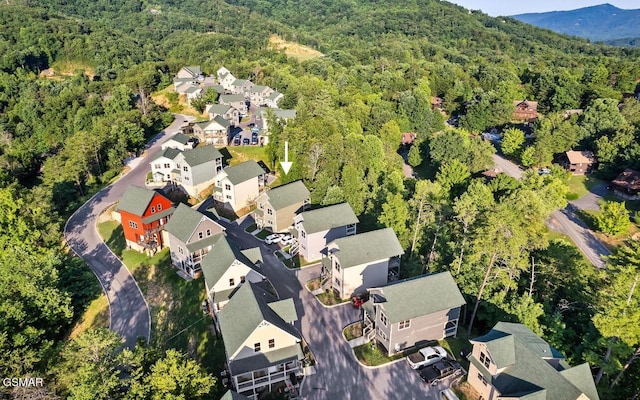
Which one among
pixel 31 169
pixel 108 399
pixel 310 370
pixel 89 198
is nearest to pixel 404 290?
pixel 310 370

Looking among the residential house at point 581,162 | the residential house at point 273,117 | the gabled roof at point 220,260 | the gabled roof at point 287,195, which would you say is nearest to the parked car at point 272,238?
the gabled roof at point 287,195

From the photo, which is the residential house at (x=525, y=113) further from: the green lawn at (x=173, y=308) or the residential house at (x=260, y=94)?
the green lawn at (x=173, y=308)

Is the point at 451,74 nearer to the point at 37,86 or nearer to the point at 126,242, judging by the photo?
the point at 126,242

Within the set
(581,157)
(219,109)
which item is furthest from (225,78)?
(581,157)

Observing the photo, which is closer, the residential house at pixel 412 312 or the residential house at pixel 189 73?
the residential house at pixel 412 312

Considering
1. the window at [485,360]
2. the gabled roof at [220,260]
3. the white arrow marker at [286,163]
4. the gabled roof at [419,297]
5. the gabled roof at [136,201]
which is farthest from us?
the white arrow marker at [286,163]

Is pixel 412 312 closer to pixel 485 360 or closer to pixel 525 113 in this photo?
pixel 485 360
